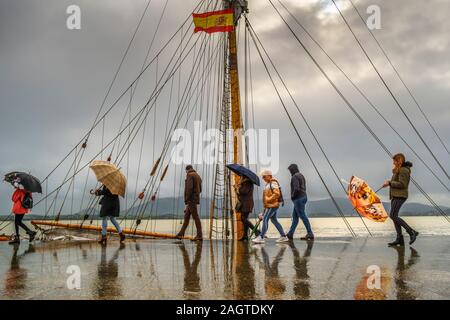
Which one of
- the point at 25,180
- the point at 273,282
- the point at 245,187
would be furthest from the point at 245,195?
the point at 25,180

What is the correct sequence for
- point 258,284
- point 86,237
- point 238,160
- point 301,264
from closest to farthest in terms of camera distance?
point 258,284 → point 301,264 → point 86,237 → point 238,160

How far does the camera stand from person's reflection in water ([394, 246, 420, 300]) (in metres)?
3.97

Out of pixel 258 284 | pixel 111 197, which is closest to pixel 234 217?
pixel 111 197

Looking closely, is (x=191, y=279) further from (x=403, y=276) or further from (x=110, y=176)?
(x=110, y=176)

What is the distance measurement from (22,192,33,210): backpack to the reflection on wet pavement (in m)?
4.20

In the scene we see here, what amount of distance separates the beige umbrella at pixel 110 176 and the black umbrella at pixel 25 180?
2.10 metres

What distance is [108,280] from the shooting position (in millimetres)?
4867

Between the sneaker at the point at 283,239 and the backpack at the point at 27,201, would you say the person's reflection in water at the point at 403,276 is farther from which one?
the backpack at the point at 27,201

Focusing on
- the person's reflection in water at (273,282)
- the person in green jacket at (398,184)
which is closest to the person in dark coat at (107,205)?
the person's reflection in water at (273,282)

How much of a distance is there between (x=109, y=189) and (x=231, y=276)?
6647 millimetres

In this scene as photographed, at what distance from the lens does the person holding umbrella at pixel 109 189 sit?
10.8 m

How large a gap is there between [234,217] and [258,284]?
906 cm
